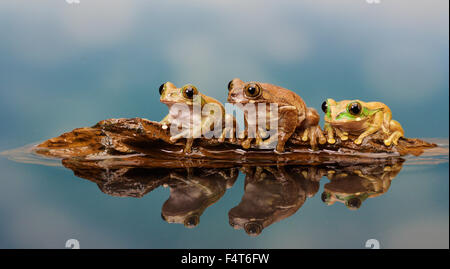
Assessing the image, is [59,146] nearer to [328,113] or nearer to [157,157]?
[157,157]

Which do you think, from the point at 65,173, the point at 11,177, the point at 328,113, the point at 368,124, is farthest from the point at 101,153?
the point at 368,124

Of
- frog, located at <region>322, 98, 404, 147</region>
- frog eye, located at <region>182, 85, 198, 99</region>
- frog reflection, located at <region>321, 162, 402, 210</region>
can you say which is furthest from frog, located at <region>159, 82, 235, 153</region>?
frog reflection, located at <region>321, 162, 402, 210</region>

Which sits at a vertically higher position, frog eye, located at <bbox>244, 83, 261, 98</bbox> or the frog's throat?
frog eye, located at <bbox>244, 83, 261, 98</bbox>

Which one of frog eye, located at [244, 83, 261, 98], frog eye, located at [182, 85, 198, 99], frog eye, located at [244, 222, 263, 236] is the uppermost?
frog eye, located at [182, 85, 198, 99]

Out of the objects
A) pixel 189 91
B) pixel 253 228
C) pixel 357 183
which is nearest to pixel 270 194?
pixel 253 228

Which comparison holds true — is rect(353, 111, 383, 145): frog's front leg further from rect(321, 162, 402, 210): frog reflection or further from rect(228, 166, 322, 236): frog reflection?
rect(228, 166, 322, 236): frog reflection

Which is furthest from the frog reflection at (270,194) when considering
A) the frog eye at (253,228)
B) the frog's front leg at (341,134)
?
the frog's front leg at (341,134)
